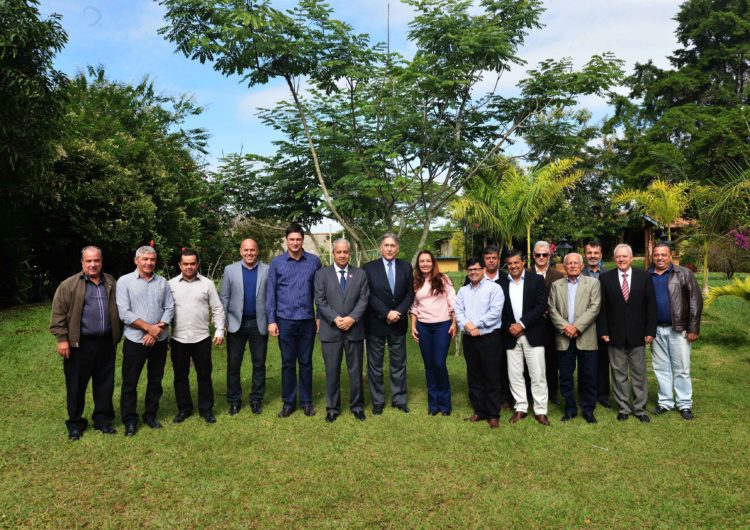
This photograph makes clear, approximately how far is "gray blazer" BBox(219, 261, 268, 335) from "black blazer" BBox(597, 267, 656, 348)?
3674 millimetres

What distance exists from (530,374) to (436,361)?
100 centimetres

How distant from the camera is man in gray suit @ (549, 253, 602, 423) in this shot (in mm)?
5641

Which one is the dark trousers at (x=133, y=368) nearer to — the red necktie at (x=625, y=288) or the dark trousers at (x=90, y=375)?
the dark trousers at (x=90, y=375)

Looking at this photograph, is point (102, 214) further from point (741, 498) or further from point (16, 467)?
point (741, 498)

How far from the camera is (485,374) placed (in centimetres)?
562

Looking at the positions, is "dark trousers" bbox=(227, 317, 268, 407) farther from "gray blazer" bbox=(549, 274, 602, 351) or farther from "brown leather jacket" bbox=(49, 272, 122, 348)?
"gray blazer" bbox=(549, 274, 602, 351)

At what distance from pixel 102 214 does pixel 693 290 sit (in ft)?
41.8

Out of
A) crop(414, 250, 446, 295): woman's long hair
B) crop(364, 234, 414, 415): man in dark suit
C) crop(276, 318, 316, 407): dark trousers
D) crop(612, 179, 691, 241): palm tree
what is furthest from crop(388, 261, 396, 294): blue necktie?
crop(612, 179, 691, 241): palm tree

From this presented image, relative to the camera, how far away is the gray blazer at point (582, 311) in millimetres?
5645

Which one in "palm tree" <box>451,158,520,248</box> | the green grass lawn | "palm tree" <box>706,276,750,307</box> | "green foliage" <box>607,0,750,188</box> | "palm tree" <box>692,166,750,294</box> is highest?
"green foliage" <box>607,0,750,188</box>

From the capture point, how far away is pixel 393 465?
4.54 metres

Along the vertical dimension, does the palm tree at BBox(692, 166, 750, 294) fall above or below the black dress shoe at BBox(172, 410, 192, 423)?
above

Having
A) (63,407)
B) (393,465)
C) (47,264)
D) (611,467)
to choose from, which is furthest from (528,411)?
(47,264)

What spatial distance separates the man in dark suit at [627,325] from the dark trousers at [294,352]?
3.14 m
